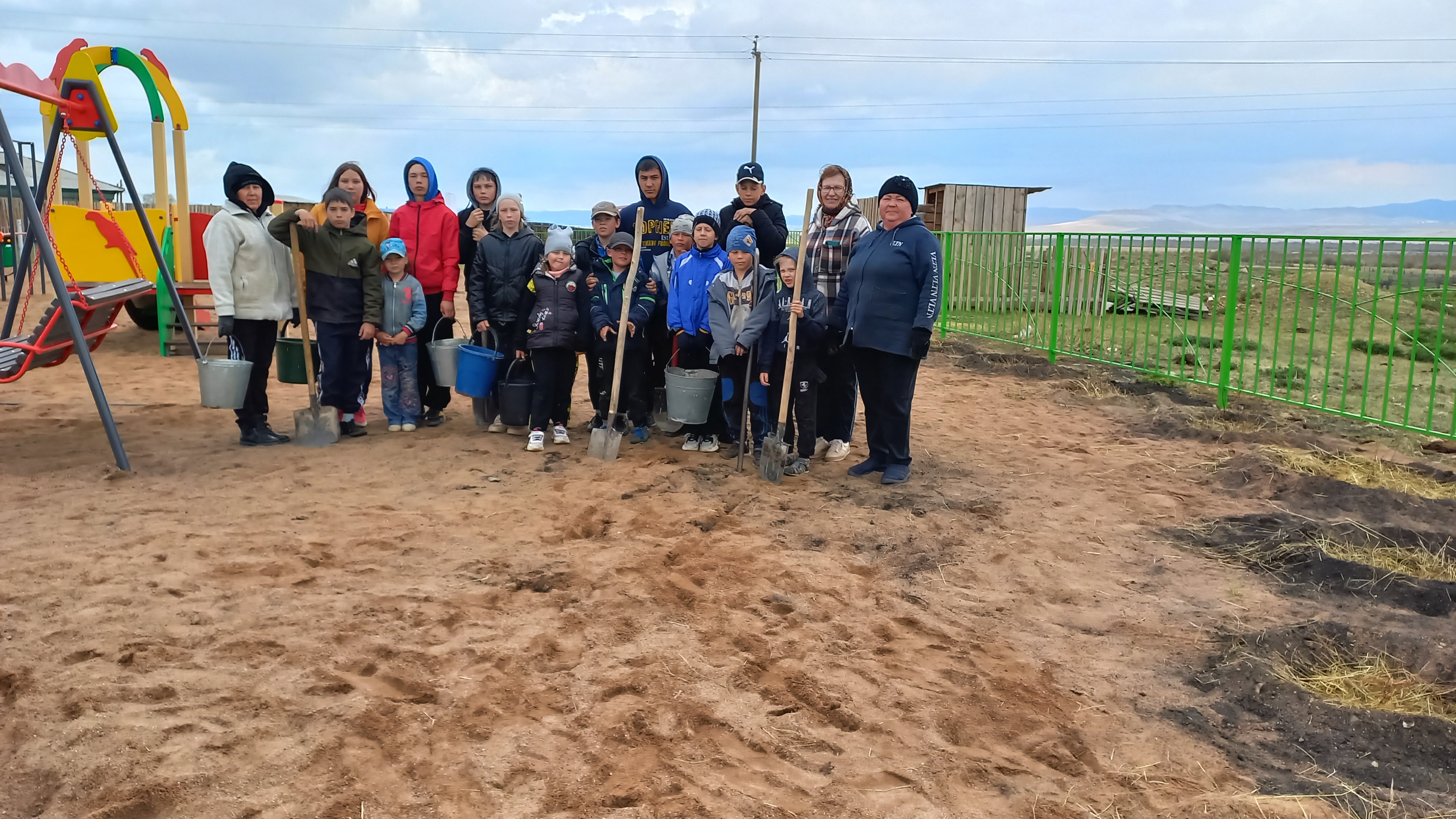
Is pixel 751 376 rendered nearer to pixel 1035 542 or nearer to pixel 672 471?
pixel 672 471

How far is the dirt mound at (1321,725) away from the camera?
2621mm

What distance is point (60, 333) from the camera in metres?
5.44

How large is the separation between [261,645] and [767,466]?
295 cm

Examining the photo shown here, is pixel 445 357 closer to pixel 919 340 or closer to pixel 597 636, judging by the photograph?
pixel 919 340

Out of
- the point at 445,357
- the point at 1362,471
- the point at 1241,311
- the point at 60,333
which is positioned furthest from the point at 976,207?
the point at 60,333

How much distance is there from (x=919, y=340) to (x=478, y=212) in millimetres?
3110

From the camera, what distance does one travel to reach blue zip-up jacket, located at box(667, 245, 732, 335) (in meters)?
5.78

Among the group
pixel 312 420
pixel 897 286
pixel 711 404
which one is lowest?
pixel 312 420

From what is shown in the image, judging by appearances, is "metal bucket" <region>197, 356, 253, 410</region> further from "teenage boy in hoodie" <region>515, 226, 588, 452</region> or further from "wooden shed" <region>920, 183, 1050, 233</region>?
"wooden shed" <region>920, 183, 1050, 233</region>

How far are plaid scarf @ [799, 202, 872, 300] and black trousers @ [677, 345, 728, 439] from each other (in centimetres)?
85

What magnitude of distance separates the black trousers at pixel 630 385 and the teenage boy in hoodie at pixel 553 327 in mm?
202

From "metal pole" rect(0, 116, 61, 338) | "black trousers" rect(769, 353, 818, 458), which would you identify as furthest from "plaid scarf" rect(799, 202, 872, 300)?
"metal pole" rect(0, 116, 61, 338)

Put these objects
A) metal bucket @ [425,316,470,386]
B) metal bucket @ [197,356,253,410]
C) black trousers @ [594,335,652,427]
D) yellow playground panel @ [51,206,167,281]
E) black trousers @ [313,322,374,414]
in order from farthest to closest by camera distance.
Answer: yellow playground panel @ [51,206,167,281]
metal bucket @ [425,316,470,386]
black trousers @ [594,335,652,427]
black trousers @ [313,322,374,414]
metal bucket @ [197,356,253,410]

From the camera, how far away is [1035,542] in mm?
4586
